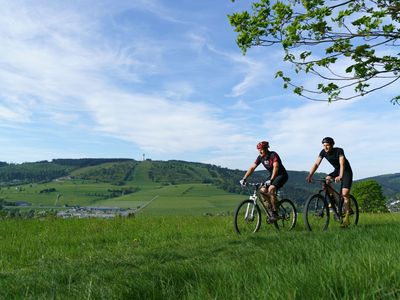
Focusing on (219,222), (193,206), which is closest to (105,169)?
(193,206)

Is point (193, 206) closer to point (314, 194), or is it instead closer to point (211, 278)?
point (314, 194)

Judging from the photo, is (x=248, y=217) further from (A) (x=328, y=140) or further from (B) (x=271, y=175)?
(A) (x=328, y=140)

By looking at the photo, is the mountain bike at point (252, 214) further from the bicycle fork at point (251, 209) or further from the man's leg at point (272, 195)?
the man's leg at point (272, 195)

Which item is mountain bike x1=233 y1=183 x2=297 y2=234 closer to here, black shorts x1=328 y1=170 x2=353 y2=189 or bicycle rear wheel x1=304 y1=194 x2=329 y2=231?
bicycle rear wheel x1=304 y1=194 x2=329 y2=231

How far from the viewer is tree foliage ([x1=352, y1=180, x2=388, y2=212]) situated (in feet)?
179

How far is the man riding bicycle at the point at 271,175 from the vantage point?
1238 centimetres

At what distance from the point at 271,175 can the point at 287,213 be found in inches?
57.5

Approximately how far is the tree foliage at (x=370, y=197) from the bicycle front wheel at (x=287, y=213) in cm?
4581

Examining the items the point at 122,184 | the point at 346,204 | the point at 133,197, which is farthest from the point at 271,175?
the point at 122,184

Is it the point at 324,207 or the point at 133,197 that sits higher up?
the point at 324,207

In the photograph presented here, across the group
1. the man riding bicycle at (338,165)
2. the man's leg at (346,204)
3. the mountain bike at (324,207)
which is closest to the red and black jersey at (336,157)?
the man riding bicycle at (338,165)

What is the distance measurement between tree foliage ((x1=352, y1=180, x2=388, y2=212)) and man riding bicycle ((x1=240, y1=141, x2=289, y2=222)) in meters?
→ 46.7

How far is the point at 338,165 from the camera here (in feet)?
41.0

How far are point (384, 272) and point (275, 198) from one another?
31.6ft
